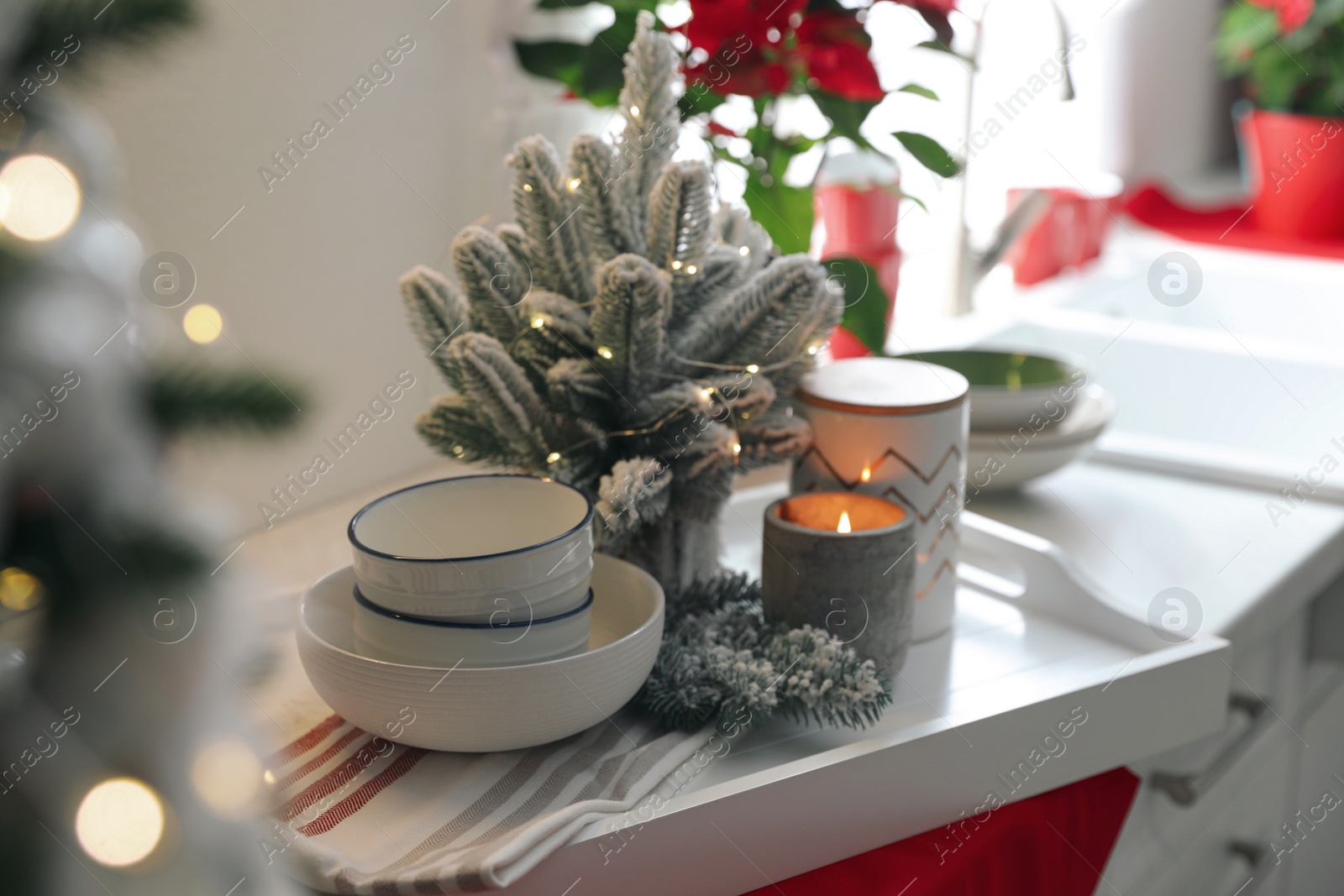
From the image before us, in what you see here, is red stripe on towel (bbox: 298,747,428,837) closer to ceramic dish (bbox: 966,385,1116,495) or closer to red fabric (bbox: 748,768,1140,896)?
red fabric (bbox: 748,768,1140,896)

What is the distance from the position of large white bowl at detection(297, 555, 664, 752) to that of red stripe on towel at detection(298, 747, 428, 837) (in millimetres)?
16

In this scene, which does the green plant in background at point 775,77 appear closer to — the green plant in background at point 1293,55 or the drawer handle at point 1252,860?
the drawer handle at point 1252,860

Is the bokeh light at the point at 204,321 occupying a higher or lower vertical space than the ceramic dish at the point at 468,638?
higher

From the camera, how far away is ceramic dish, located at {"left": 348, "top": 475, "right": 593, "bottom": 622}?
55 cm

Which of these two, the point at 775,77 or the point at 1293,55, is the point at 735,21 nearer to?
the point at 775,77

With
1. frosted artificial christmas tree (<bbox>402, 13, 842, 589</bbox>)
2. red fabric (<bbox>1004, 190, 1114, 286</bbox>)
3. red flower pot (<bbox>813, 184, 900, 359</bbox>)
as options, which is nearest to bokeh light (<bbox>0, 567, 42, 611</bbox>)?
frosted artificial christmas tree (<bbox>402, 13, 842, 589</bbox>)

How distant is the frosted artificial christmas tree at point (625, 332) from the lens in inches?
24.6

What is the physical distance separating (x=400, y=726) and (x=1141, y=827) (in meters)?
0.53

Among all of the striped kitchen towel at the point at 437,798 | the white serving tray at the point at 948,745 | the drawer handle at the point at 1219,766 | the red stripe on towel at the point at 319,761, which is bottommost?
the drawer handle at the point at 1219,766

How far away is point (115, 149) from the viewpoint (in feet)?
2.48

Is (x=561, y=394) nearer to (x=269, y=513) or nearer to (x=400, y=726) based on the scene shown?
(x=400, y=726)

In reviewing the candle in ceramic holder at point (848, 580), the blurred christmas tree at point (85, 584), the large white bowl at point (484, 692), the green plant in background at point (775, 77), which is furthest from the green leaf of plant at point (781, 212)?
the blurred christmas tree at point (85, 584)

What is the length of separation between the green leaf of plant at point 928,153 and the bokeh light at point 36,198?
736 millimetres

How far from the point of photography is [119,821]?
0.67ft
